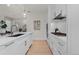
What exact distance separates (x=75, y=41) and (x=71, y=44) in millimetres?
48

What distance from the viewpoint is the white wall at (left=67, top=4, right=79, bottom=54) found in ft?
3.20

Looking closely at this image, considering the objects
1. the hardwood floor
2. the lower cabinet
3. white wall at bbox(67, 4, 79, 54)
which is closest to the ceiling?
the lower cabinet

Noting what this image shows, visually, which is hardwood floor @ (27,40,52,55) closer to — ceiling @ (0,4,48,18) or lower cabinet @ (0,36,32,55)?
lower cabinet @ (0,36,32,55)

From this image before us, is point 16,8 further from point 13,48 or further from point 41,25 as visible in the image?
point 13,48

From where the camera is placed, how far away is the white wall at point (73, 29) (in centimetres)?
98

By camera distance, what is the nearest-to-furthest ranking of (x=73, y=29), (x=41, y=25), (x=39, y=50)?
(x=73, y=29), (x=39, y=50), (x=41, y=25)

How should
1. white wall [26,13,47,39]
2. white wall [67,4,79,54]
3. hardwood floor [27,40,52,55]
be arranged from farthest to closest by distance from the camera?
white wall [26,13,47,39], hardwood floor [27,40,52,55], white wall [67,4,79,54]

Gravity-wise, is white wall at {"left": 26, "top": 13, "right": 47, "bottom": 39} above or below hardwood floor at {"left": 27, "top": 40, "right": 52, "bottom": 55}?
above

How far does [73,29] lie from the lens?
98cm

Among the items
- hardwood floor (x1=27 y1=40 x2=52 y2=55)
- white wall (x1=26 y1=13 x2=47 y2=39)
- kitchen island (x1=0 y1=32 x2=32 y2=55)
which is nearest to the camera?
Result: kitchen island (x1=0 y1=32 x2=32 y2=55)

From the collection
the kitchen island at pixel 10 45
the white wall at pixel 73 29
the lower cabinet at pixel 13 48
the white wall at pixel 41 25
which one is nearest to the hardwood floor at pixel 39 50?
the lower cabinet at pixel 13 48

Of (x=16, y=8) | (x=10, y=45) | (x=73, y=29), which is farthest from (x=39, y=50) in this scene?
(x=73, y=29)

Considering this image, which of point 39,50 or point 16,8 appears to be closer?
point 39,50

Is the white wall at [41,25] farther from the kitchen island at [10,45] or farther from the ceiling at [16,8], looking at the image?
the kitchen island at [10,45]
